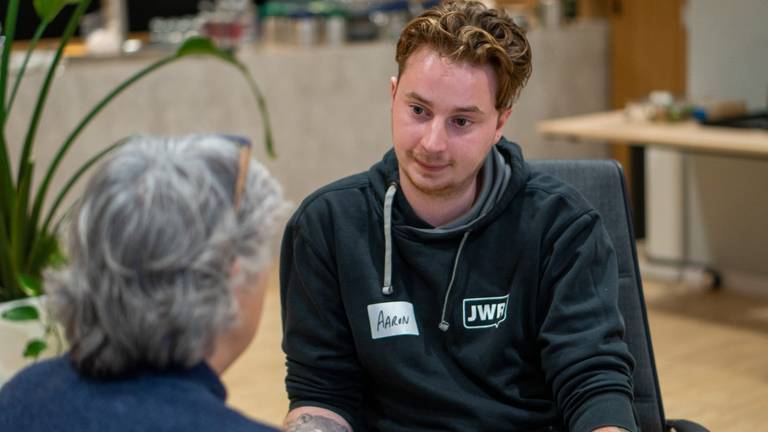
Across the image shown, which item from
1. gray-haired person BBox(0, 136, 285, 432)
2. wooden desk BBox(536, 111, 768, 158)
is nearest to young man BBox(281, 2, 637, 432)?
gray-haired person BBox(0, 136, 285, 432)

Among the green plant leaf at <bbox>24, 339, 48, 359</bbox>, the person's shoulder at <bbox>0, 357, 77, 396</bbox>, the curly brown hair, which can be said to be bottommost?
the green plant leaf at <bbox>24, 339, 48, 359</bbox>

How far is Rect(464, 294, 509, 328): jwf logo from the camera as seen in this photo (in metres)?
1.85

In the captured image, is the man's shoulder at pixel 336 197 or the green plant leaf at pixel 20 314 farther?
the green plant leaf at pixel 20 314

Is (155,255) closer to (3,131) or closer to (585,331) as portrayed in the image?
(585,331)

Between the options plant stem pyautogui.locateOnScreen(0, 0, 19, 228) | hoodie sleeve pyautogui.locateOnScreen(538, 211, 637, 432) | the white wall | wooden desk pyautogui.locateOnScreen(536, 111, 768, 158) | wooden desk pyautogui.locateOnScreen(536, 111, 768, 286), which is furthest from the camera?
the white wall

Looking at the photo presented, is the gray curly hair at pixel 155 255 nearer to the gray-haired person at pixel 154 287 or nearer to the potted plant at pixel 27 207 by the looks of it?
the gray-haired person at pixel 154 287

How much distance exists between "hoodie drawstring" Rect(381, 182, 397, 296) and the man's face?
50mm

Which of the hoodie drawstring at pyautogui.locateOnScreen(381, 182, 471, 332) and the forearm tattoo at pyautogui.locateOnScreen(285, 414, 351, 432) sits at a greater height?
the hoodie drawstring at pyautogui.locateOnScreen(381, 182, 471, 332)

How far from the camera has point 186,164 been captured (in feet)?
3.90

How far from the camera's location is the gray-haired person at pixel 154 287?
3.83ft

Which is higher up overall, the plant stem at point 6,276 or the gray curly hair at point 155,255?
the gray curly hair at point 155,255

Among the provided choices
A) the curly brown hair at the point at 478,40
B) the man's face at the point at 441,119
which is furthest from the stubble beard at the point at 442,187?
the curly brown hair at the point at 478,40

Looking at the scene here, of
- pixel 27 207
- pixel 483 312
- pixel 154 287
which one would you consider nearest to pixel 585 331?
pixel 483 312

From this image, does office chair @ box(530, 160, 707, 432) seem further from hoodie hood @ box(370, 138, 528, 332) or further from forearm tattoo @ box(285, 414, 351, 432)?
forearm tattoo @ box(285, 414, 351, 432)
